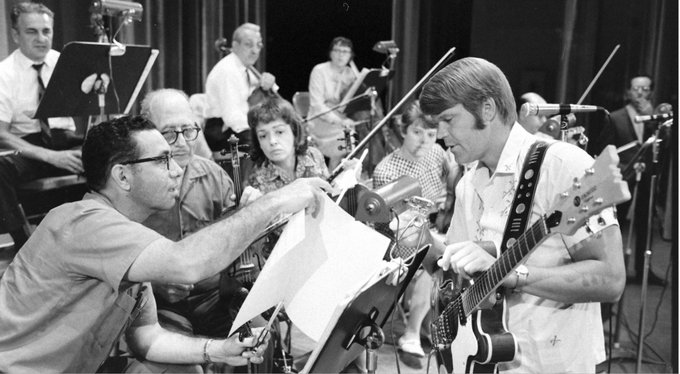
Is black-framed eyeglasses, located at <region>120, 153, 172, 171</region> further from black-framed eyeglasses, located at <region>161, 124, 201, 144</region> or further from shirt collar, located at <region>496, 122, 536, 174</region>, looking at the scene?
shirt collar, located at <region>496, 122, 536, 174</region>

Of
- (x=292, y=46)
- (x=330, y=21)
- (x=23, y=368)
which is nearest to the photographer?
(x=23, y=368)

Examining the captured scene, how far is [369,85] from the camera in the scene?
4430 mm

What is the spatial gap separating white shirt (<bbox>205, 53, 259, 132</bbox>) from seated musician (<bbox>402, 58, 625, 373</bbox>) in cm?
277

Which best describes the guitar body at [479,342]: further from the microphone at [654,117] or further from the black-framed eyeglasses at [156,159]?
the microphone at [654,117]

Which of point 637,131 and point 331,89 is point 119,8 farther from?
point 637,131

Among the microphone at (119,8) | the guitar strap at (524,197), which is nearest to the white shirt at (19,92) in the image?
the microphone at (119,8)

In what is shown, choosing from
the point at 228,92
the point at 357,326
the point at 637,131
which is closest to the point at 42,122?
the point at 228,92

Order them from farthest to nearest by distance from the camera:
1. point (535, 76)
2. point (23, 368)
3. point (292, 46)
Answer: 1. point (292, 46)
2. point (535, 76)
3. point (23, 368)

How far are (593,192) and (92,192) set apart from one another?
139 centimetres

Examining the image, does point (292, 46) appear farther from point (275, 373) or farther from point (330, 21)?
point (275, 373)

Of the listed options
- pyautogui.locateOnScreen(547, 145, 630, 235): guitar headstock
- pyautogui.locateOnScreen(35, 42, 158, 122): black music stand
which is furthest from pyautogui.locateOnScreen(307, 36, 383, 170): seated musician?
pyautogui.locateOnScreen(547, 145, 630, 235): guitar headstock

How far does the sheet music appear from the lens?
5.26 ft

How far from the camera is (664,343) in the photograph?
3.90 meters

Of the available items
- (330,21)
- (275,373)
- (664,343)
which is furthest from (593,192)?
(664,343)
